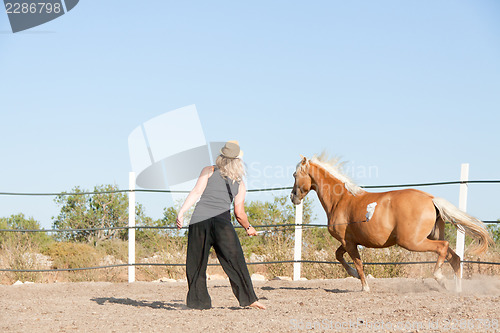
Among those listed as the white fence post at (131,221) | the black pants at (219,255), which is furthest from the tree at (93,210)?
the black pants at (219,255)

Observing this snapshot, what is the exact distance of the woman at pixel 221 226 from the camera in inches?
206

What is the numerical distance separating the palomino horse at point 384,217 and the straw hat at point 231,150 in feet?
6.63

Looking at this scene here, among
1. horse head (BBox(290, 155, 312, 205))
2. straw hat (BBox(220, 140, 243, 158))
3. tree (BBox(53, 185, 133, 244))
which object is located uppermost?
straw hat (BBox(220, 140, 243, 158))

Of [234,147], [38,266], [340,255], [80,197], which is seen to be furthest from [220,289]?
[80,197]

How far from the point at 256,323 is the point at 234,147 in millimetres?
1733

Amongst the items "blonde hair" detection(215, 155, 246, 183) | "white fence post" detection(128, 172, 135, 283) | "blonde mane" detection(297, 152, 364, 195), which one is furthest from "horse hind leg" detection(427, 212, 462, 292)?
"white fence post" detection(128, 172, 135, 283)

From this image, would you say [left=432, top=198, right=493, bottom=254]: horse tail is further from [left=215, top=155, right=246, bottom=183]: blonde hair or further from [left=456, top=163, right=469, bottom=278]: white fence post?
[left=215, top=155, right=246, bottom=183]: blonde hair

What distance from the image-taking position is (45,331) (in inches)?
176

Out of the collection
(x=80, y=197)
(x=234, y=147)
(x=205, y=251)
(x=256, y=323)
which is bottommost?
(x=80, y=197)

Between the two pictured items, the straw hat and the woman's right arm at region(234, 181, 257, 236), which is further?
the straw hat

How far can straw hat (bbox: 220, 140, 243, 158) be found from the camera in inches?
208

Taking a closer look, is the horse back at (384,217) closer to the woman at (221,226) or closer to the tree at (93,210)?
the woman at (221,226)

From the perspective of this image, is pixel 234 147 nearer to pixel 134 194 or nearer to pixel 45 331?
pixel 45 331

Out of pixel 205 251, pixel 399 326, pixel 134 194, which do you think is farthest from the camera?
pixel 134 194
